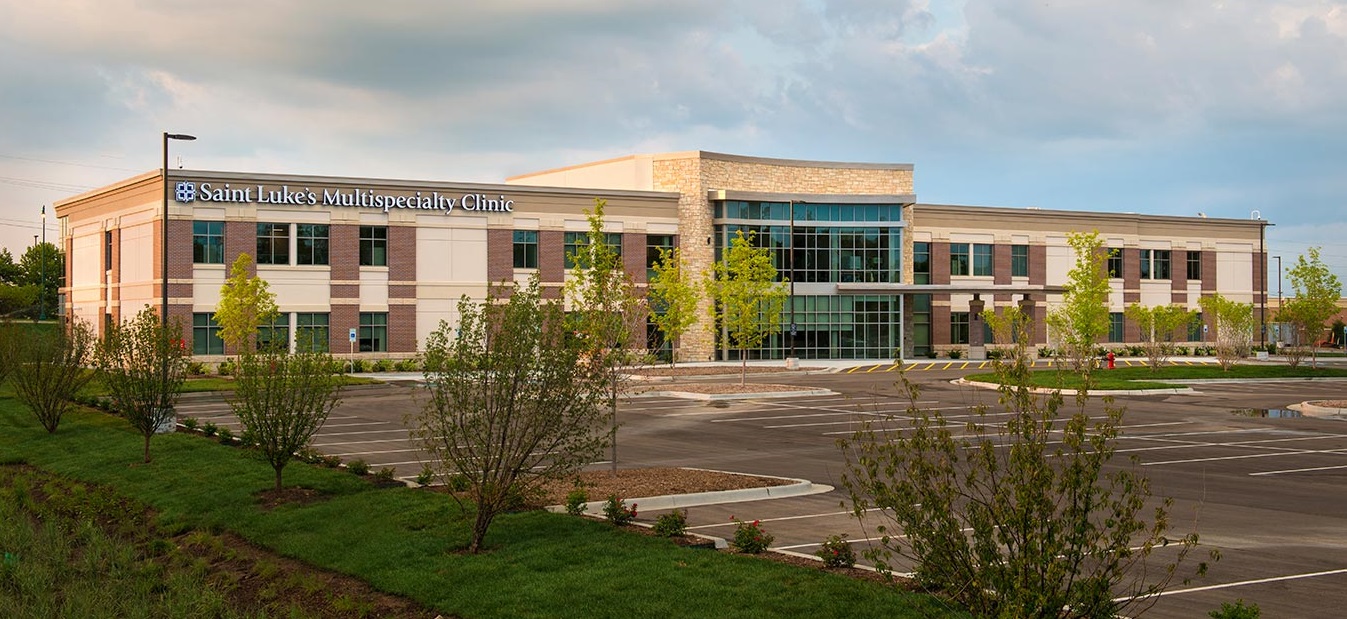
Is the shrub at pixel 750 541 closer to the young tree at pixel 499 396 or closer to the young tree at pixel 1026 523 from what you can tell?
the young tree at pixel 499 396

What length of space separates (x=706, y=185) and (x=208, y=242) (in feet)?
81.2

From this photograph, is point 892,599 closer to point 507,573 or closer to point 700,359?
point 507,573

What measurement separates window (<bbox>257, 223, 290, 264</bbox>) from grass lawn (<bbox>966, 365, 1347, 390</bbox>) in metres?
30.3

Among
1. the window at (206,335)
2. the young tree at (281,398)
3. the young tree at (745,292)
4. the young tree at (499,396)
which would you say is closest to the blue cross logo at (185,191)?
the window at (206,335)

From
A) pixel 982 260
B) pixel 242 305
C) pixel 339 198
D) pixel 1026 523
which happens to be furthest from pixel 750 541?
pixel 982 260

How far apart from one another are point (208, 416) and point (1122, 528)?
28569 millimetres

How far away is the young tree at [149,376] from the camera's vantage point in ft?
67.3

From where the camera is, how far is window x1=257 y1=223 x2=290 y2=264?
50719 millimetres

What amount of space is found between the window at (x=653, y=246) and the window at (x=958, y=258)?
751 inches

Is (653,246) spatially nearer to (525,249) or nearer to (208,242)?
(525,249)

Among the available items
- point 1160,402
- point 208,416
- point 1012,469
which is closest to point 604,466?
point 1012,469

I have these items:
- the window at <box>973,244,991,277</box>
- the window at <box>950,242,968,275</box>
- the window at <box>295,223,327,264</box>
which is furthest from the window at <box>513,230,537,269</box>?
the window at <box>973,244,991,277</box>

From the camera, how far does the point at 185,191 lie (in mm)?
A: 49250

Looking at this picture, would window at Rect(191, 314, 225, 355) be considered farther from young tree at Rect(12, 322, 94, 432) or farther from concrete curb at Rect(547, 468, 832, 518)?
concrete curb at Rect(547, 468, 832, 518)
